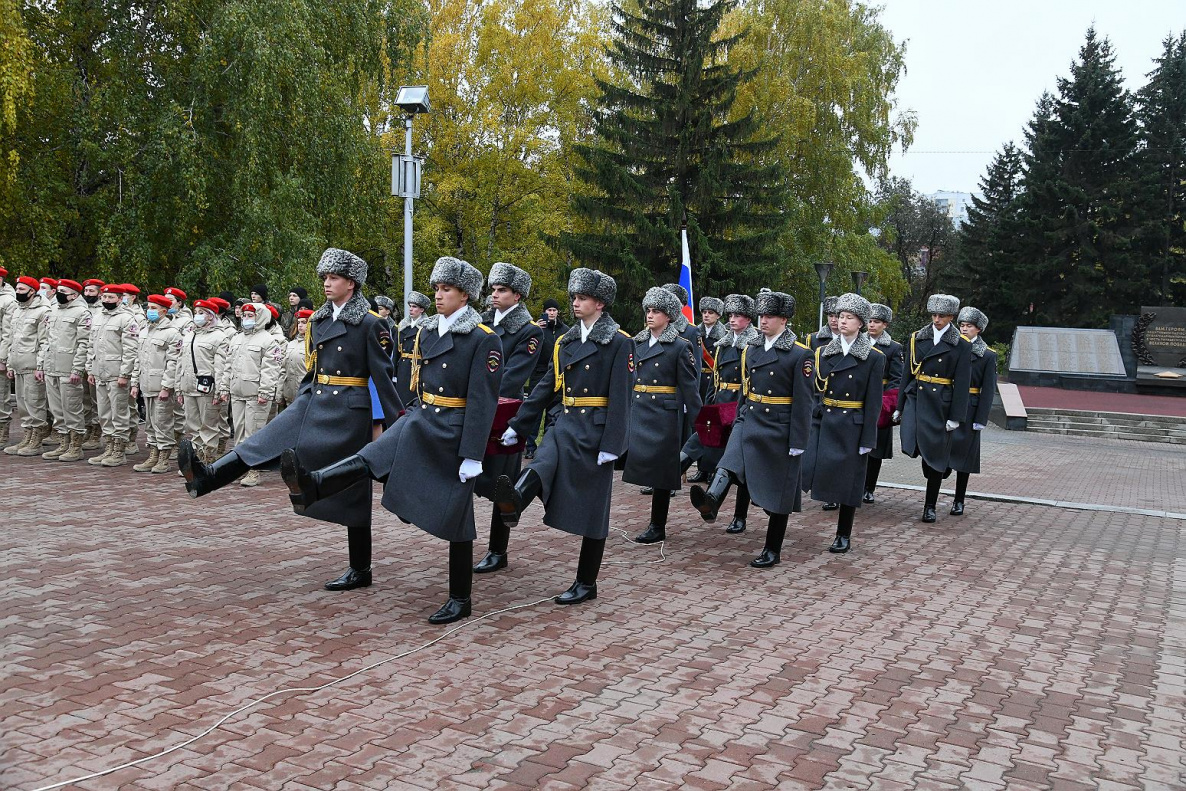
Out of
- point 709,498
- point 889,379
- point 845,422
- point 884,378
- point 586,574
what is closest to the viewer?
point 586,574

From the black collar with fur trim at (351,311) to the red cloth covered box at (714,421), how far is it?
11.7 feet

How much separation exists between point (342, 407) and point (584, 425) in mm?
1530

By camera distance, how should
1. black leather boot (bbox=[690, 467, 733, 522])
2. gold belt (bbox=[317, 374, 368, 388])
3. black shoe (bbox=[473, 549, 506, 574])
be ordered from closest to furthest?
gold belt (bbox=[317, 374, 368, 388]) → black leather boot (bbox=[690, 467, 733, 522]) → black shoe (bbox=[473, 549, 506, 574])

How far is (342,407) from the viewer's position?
632 centimetres

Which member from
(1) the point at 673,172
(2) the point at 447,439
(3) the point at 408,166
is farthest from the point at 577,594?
(1) the point at 673,172

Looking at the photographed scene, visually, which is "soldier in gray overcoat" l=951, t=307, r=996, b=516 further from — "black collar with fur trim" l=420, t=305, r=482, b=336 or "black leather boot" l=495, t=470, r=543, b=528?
"black collar with fur trim" l=420, t=305, r=482, b=336

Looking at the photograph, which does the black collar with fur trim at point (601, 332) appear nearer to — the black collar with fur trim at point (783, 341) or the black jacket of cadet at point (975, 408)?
the black collar with fur trim at point (783, 341)

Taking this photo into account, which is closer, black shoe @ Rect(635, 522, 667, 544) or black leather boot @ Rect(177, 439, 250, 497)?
black leather boot @ Rect(177, 439, 250, 497)

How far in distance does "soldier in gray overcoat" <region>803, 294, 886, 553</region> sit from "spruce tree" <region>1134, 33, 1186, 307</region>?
42.1 meters

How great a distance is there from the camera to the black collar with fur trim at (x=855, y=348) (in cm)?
877

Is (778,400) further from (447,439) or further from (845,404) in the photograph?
(447,439)

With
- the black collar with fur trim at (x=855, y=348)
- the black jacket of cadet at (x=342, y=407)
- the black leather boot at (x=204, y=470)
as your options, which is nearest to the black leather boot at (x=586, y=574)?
the black jacket of cadet at (x=342, y=407)

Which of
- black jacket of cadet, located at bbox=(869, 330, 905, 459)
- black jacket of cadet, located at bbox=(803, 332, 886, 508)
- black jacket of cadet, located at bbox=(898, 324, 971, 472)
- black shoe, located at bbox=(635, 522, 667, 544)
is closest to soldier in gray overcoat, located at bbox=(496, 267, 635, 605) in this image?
black shoe, located at bbox=(635, 522, 667, 544)

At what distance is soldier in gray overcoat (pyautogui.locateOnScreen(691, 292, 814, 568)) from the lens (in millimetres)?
7887
